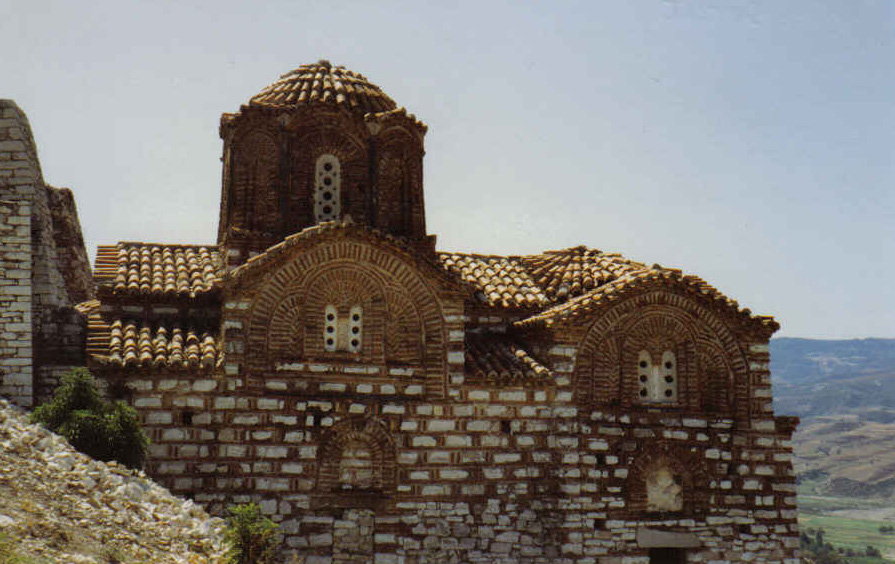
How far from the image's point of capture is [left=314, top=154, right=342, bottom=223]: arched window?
16.7m

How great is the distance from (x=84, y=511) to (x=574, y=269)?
10068 millimetres

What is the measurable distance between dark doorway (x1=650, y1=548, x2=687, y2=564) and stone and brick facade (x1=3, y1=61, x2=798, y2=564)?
0.03 meters

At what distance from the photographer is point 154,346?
1386 cm

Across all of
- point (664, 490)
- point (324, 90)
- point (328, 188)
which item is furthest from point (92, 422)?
point (664, 490)

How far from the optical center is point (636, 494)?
15.2m

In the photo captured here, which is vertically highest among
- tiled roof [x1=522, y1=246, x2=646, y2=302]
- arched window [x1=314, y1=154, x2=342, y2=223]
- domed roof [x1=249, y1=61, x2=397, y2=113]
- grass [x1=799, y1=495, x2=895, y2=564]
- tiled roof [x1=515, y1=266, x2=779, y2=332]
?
domed roof [x1=249, y1=61, x2=397, y2=113]

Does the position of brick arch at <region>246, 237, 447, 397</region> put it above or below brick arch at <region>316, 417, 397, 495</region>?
above

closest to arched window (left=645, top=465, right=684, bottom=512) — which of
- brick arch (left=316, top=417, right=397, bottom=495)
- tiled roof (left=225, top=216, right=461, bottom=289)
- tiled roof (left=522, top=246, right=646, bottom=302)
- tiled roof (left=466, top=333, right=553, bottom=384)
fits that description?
tiled roof (left=466, top=333, right=553, bottom=384)

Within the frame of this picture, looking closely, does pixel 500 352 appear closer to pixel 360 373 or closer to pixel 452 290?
pixel 452 290

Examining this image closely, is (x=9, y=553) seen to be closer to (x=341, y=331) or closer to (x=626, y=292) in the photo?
(x=341, y=331)

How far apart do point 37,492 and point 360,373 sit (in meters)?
5.63

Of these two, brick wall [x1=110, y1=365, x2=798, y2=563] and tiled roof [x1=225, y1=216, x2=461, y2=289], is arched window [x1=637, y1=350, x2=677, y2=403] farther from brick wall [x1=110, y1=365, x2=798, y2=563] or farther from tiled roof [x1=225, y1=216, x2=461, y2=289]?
tiled roof [x1=225, y1=216, x2=461, y2=289]

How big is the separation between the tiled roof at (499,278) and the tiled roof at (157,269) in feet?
14.8

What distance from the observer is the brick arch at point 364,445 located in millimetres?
14078
